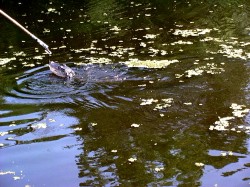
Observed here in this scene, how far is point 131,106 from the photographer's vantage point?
26.0ft

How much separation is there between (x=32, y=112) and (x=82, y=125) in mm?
1275

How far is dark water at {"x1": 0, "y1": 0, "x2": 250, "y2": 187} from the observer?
5.95 meters

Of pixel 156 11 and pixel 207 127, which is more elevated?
pixel 156 11

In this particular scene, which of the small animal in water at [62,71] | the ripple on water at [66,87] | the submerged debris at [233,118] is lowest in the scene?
the submerged debris at [233,118]

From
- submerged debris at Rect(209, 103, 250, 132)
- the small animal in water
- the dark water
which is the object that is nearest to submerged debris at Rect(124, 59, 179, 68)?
the dark water

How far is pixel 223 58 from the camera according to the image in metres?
10.0

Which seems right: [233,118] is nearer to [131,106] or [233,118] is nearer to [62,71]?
[131,106]

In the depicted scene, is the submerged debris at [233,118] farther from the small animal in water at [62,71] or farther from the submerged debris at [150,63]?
the small animal in water at [62,71]

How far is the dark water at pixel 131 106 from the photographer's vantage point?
5953mm

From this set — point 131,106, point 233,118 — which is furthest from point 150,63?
point 233,118

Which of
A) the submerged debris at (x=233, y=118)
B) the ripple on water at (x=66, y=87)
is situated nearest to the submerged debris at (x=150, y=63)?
the ripple on water at (x=66, y=87)

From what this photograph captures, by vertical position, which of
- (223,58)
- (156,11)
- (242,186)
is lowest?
(242,186)

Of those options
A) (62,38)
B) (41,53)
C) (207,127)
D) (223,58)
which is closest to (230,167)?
(207,127)

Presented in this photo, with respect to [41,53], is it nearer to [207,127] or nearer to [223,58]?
[223,58]
